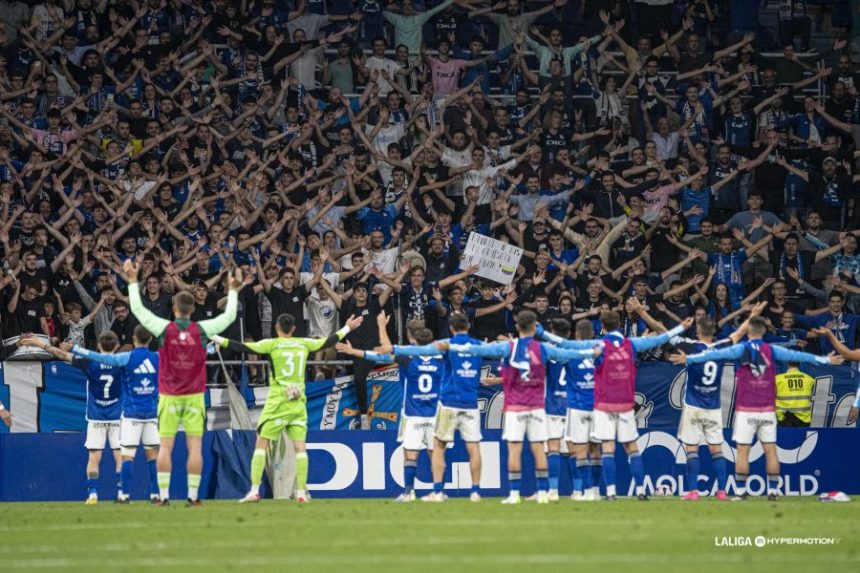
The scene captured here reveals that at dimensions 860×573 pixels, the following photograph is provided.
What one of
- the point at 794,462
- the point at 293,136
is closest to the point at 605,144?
the point at 293,136

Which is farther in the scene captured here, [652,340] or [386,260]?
[386,260]

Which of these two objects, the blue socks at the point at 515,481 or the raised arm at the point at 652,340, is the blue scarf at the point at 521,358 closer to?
the blue socks at the point at 515,481

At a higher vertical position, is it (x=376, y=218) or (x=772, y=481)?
(x=376, y=218)

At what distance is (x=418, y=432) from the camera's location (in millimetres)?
20047

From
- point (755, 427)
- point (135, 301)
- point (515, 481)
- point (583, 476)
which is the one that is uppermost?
point (135, 301)

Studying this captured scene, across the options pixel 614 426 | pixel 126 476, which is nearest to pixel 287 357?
pixel 126 476

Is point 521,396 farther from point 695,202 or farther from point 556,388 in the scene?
point 695,202

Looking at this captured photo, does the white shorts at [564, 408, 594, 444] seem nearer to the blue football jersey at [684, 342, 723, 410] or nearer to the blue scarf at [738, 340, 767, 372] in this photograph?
the blue football jersey at [684, 342, 723, 410]

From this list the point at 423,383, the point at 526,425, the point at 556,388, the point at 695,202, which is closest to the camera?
the point at 526,425

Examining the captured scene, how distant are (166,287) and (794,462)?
10.5m

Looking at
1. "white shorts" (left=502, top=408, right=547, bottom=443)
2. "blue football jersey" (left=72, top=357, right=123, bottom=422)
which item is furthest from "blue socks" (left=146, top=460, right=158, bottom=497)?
"white shorts" (left=502, top=408, right=547, bottom=443)

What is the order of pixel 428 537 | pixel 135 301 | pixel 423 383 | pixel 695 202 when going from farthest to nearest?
1. pixel 695 202
2. pixel 423 383
3. pixel 135 301
4. pixel 428 537

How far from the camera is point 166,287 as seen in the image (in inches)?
929

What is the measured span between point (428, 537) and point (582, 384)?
5.97 meters
